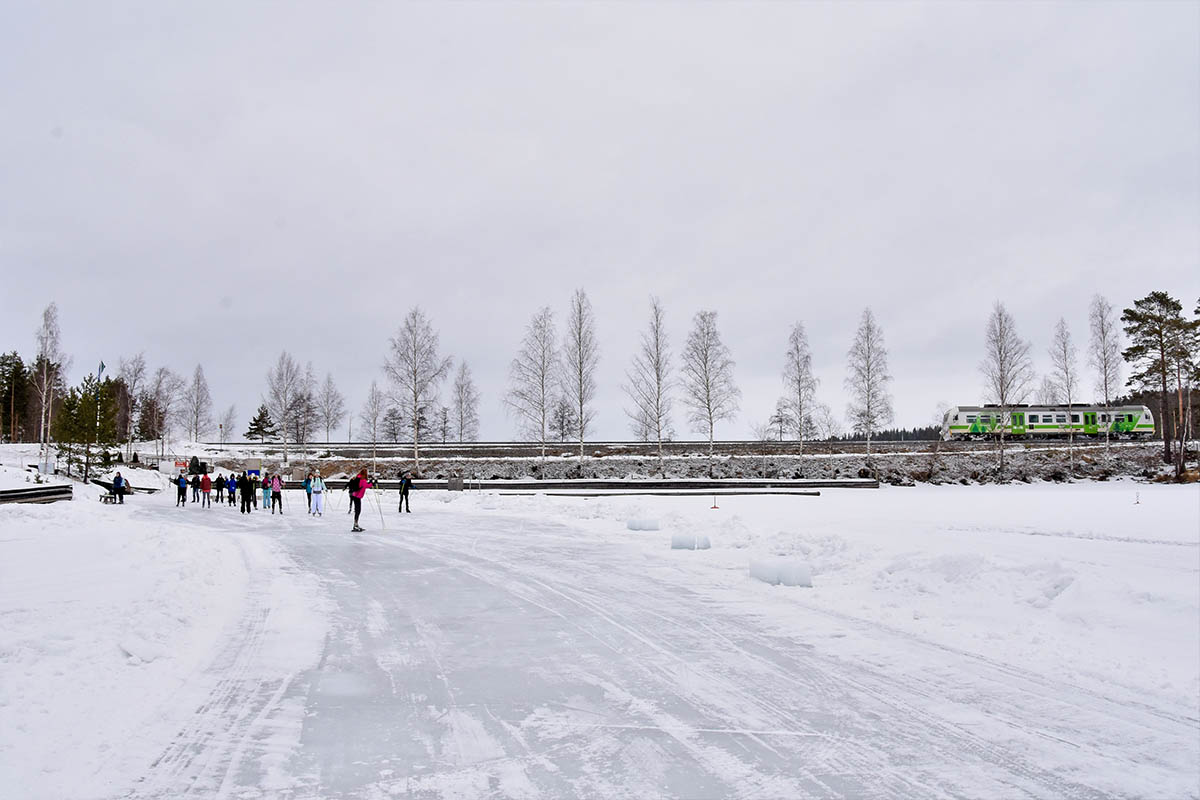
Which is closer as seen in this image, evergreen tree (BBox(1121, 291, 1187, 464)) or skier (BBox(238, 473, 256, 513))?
skier (BBox(238, 473, 256, 513))

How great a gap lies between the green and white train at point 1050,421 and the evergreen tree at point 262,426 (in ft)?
260

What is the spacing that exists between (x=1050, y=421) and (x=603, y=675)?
223 ft

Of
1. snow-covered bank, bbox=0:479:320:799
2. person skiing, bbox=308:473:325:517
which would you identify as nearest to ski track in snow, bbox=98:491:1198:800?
snow-covered bank, bbox=0:479:320:799

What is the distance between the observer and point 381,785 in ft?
12.5

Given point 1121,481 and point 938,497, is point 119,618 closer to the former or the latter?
point 938,497

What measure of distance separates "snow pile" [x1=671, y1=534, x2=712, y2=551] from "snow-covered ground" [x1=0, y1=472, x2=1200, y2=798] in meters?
1.21

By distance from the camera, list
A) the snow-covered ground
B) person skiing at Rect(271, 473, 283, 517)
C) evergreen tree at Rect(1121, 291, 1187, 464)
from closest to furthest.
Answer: the snow-covered ground → person skiing at Rect(271, 473, 283, 517) → evergreen tree at Rect(1121, 291, 1187, 464)

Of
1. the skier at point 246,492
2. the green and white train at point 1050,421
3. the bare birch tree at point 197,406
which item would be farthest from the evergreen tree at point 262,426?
the green and white train at point 1050,421

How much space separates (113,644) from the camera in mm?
6527

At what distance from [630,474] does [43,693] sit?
36.3 meters

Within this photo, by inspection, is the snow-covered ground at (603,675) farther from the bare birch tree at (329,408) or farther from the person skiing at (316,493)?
the bare birch tree at (329,408)

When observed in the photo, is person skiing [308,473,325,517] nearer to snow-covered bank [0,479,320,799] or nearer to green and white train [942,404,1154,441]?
snow-covered bank [0,479,320,799]

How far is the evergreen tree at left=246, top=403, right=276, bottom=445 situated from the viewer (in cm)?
8856

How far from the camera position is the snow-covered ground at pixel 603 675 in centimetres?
403
